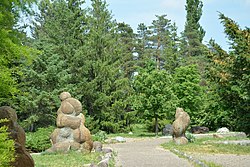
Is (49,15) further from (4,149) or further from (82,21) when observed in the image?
(4,149)

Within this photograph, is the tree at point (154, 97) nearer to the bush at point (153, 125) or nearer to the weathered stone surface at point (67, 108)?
the bush at point (153, 125)

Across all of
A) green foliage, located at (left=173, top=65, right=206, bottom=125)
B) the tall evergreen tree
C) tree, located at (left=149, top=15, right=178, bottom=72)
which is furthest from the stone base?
tree, located at (left=149, top=15, right=178, bottom=72)

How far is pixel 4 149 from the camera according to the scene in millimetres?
4344

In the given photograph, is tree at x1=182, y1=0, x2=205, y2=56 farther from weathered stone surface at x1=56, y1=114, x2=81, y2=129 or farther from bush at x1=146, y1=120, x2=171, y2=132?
weathered stone surface at x1=56, y1=114, x2=81, y2=129

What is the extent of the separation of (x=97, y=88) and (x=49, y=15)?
1360 cm

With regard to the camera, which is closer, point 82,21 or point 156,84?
point 156,84

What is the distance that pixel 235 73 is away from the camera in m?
11.8

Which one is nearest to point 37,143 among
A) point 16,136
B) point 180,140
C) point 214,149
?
point 180,140

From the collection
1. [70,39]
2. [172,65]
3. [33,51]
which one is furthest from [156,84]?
[33,51]

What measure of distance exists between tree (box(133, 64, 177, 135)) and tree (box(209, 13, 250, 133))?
679 inches

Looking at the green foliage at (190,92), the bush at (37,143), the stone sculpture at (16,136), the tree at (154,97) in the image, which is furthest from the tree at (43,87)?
the stone sculpture at (16,136)

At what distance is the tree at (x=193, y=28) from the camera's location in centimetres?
5731

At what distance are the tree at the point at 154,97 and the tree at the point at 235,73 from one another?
17.2m

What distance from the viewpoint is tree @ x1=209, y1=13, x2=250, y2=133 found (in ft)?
36.2
